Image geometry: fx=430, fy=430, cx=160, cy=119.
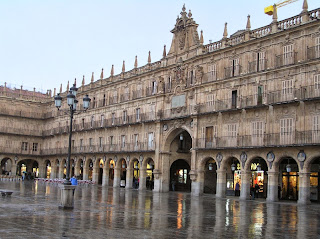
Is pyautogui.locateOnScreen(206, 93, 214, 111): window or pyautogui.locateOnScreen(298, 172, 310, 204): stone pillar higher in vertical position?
pyautogui.locateOnScreen(206, 93, 214, 111): window

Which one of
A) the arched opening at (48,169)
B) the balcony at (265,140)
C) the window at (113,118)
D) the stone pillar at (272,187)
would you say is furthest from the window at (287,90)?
the arched opening at (48,169)

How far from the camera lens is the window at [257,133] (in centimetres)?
3631

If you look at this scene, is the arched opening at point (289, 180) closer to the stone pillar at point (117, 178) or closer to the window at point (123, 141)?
the window at point (123, 141)

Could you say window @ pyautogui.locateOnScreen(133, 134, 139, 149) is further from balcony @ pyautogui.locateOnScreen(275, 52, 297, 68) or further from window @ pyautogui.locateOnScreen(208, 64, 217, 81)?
balcony @ pyautogui.locateOnScreen(275, 52, 297, 68)

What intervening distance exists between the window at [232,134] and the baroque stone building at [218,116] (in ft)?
0.32

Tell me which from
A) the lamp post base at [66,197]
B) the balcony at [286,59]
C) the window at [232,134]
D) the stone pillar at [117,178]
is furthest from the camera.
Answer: the stone pillar at [117,178]

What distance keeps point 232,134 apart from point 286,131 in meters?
5.87

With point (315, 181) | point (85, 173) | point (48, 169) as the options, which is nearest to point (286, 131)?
point (315, 181)

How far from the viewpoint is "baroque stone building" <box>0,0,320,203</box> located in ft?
112

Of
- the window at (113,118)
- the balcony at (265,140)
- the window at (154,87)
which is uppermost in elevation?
the window at (154,87)

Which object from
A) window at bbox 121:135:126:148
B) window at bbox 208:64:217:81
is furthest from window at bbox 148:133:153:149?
window at bbox 208:64:217:81

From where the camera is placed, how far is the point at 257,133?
36.8 m

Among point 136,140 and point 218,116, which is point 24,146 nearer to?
point 136,140

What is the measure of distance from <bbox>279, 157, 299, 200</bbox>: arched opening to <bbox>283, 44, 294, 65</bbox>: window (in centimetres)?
865
